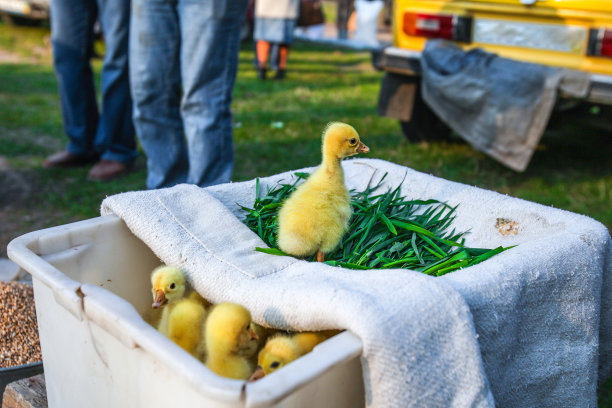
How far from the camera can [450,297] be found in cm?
128

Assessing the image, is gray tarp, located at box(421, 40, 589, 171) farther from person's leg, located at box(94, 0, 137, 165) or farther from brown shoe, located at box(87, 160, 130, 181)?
brown shoe, located at box(87, 160, 130, 181)

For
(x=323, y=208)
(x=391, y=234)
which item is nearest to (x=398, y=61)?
(x=391, y=234)

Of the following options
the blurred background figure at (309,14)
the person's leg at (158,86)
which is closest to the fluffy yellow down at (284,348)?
the person's leg at (158,86)

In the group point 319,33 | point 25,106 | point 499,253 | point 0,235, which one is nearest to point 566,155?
point 499,253

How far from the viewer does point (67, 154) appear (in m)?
4.30

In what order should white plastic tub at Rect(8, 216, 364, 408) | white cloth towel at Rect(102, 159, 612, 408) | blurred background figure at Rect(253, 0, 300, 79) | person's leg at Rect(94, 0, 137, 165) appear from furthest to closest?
1. blurred background figure at Rect(253, 0, 300, 79)
2. person's leg at Rect(94, 0, 137, 165)
3. white cloth towel at Rect(102, 159, 612, 408)
4. white plastic tub at Rect(8, 216, 364, 408)

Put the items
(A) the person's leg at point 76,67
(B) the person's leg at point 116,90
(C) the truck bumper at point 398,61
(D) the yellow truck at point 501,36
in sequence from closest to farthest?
1. (D) the yellow truck at point 501,36
2. (B) the person's leg at point 116,90
3. (A) the person's leg at point 76,67
4. (C) the truck bumper at point 398,61

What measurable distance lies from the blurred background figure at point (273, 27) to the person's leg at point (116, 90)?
385cm

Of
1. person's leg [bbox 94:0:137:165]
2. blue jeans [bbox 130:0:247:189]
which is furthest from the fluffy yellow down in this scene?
person's leg [bbox 94:0:137:165]

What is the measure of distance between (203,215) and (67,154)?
2.88 metres

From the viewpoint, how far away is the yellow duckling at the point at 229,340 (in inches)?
49.0

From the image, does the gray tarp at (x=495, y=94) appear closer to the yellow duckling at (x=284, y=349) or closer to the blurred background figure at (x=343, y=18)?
the yellow duckling at (x=284, y=349)

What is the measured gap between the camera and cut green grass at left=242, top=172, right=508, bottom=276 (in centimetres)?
169

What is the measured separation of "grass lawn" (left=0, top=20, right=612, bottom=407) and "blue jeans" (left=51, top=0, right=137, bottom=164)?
0.80 feet
